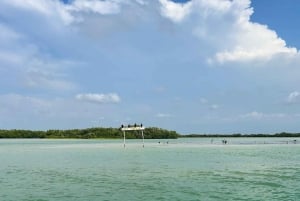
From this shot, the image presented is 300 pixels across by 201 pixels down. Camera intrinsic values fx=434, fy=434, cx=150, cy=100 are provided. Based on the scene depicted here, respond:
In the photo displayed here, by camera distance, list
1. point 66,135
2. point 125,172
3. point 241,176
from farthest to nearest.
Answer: point 66,135, point 125,172, point 241,176

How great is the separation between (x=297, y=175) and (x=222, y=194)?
11.3 metres

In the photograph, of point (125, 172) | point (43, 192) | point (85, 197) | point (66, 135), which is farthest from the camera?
point (66, 135)

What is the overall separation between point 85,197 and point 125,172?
1154 centimetres

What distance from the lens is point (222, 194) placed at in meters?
22.6

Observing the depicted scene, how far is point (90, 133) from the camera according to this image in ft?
564

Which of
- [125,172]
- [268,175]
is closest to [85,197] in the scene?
[125,172]

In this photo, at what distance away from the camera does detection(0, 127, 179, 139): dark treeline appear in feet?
558

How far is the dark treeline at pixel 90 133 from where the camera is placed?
170125mm

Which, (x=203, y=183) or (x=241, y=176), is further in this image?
(x=241, y=176)

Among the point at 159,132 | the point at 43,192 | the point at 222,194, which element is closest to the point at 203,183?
the point at 222,194

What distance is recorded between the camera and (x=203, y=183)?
2664 centimetres

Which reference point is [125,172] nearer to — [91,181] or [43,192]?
[91,181]

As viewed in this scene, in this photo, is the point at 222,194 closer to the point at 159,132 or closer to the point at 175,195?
the point at 175,195

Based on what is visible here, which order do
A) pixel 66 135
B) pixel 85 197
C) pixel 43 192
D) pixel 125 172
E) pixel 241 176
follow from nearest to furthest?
pixel 85 197, pixel 43 192, pixel 241 176, pixel 125 172, pixel 66 135
